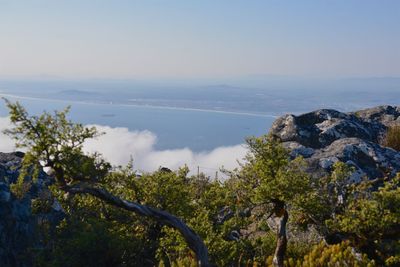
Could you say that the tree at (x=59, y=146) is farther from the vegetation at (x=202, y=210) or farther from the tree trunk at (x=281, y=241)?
the tree trunk at (x=281, y=241)

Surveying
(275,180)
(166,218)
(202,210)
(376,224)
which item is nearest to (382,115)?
(202,210)

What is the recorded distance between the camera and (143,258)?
50.7 ft

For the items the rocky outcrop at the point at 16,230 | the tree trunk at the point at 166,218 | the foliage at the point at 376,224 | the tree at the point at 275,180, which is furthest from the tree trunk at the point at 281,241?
the rocky outcrop at the point at 16,230

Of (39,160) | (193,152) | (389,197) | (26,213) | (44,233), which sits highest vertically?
(39,160)

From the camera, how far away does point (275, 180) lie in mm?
11836

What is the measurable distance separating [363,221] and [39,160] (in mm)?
8001

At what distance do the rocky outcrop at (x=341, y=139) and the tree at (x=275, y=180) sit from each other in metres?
2.05

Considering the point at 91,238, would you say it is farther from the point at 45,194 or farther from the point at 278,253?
the point at 278,253

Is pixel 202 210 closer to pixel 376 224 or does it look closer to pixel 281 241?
pixel 281 241

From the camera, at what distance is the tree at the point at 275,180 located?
11.8m

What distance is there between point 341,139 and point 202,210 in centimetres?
960

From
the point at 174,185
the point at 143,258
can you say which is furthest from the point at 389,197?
the point at 143,258

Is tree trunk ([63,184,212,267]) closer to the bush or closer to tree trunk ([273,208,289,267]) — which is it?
tree trunk ([273,208,289,267])

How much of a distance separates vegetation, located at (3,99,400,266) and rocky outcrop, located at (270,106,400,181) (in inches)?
85.9
